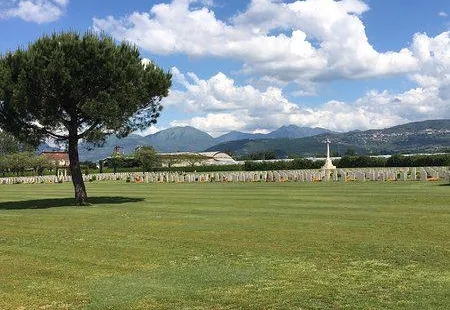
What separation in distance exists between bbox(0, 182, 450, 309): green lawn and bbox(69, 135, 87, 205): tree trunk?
21.7 feet

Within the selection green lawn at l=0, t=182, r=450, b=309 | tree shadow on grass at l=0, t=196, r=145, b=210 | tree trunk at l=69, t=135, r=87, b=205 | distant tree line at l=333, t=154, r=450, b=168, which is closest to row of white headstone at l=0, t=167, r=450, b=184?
distant tree line at l=333, t=154, r=450, b=168

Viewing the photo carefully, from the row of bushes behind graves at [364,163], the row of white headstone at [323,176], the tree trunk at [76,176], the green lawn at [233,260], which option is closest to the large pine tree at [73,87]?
the tree trunk at [76,176]

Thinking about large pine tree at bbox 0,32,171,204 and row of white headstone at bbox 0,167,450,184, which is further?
row of white headstone at bbox 0,167,450,184

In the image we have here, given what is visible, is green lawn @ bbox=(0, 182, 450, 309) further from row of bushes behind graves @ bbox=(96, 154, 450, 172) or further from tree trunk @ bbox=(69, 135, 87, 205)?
row of bushes behind graves @ bbox=(96, 154, 450, 172)

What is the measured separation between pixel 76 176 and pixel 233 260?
16.9 meters

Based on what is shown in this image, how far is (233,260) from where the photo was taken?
Answer: 32.8 ft

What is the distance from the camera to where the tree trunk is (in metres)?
24.8

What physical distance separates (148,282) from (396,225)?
8102 mm

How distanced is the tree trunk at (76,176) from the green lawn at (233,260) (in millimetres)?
6610

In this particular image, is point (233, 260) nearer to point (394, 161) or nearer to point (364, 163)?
point (364, 163)

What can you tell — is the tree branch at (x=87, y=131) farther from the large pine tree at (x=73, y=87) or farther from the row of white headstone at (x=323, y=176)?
the row of white headstone at (x=323, y=176)

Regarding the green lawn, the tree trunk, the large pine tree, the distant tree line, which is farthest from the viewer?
the distant tree line

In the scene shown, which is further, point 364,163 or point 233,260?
point 364,163

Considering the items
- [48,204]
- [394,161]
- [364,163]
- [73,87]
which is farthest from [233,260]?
[394,161]
